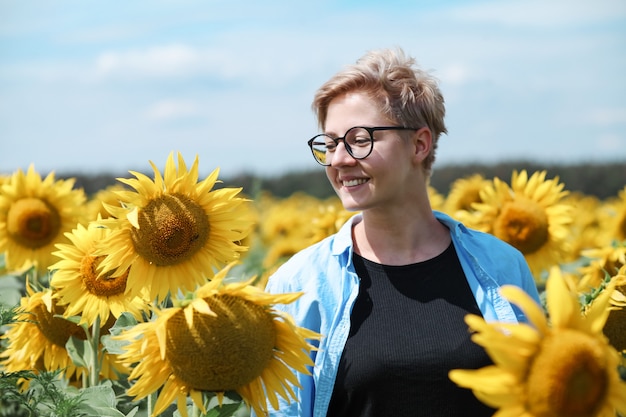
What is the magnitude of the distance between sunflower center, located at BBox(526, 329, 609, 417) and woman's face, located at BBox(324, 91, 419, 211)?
104 cm

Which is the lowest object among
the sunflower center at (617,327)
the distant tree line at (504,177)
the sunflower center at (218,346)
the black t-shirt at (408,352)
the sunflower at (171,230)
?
the distant tree line at (504,177)

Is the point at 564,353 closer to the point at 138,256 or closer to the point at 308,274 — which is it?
the point at 308,274

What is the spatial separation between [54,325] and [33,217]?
1506 mm

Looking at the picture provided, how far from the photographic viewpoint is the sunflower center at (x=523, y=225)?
5.05 m

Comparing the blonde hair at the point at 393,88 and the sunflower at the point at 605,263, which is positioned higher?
the blonde hair at the point at 393,88

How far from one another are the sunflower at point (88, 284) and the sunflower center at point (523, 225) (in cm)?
256

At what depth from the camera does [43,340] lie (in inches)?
143

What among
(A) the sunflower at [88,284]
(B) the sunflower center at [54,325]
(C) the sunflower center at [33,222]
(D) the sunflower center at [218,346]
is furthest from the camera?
(C) the sunflower center at [33,222]

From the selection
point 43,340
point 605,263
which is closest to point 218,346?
point 43,340

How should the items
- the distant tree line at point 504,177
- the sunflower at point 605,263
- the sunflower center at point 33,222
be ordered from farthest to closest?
the distant tree line at point 504,177
the sunflower center at point 33,222
the sunflower at point 605,263

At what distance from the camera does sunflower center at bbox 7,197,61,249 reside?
191 inches

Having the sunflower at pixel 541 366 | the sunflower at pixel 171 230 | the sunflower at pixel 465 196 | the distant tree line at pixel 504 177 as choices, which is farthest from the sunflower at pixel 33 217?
the distant tree line at pixel 504 177

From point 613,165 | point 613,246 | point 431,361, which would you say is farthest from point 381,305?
point 613,165

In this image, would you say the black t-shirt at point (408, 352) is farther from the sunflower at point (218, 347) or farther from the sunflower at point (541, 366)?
the sunflower at point (541, 366)
